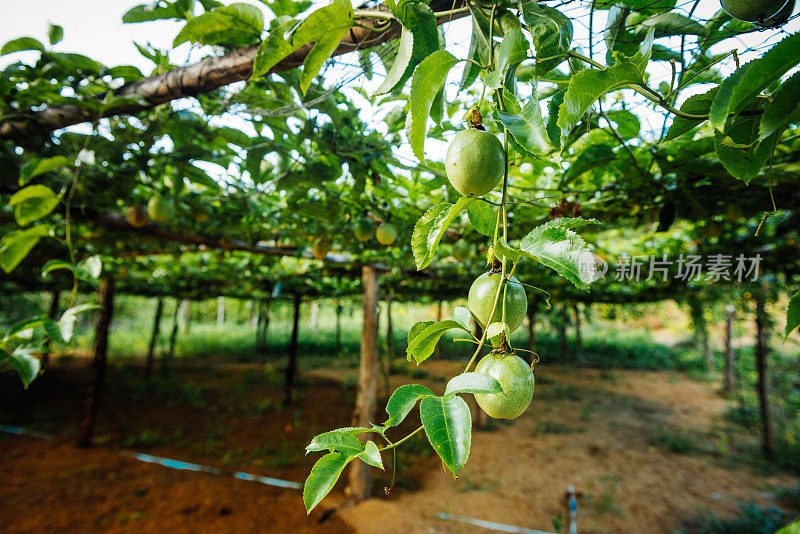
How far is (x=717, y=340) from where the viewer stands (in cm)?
1791

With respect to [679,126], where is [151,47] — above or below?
above

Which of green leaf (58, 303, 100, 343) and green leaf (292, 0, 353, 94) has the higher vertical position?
green leaf (292, 0, 353, 94)

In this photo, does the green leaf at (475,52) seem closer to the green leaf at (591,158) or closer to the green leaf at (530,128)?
the green leaf at (530,128)

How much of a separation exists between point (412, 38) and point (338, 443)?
2.30ft

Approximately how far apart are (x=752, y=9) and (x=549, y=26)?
343mm

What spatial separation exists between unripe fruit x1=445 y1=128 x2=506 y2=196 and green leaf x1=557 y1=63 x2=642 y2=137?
0.41 ft

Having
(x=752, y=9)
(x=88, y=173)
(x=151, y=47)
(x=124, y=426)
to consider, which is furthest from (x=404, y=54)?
(x=124, y=426)

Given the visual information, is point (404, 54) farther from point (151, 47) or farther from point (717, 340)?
point (717, 340)

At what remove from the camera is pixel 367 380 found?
4629 millimetres

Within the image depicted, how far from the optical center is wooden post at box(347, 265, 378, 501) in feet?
14.8

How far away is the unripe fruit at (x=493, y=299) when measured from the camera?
0.72 meters

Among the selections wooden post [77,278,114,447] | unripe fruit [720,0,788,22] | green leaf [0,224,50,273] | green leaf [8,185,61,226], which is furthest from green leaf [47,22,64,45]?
wooden post [77,278,114,447]

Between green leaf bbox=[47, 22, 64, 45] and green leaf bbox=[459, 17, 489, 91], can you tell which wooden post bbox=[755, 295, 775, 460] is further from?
green leaf bbox=[47, 22, 64, 45]

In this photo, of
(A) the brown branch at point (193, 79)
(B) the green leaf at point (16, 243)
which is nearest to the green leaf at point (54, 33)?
(A) the brown branch at point (193, 79)
